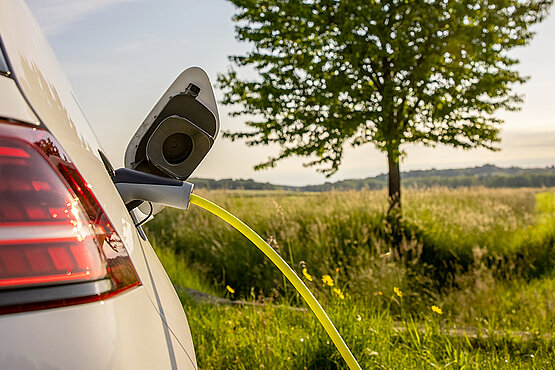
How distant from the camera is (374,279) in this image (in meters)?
6.07

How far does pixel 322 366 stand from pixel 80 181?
2.38 meters

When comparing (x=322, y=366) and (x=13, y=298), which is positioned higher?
(x=13, y=298)

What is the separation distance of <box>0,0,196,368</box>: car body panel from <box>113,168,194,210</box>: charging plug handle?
7.2 inches

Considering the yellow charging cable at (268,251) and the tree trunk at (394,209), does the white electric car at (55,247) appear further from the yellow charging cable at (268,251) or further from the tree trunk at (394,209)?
the tree trunk at (394,209)

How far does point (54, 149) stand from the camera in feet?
2.36

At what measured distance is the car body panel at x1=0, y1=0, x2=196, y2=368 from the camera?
25.0 inches

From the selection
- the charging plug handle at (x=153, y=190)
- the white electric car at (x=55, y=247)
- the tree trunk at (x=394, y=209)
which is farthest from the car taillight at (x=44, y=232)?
the tree trunk at (x=394, y=209)

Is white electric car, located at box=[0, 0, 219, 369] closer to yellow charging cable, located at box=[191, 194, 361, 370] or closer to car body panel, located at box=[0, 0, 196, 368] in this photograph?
car body panel, located at box=[0, 0, 196, 368]

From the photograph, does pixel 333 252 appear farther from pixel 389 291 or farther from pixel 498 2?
pixel 498 2

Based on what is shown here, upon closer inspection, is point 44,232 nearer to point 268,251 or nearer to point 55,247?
point 55,247

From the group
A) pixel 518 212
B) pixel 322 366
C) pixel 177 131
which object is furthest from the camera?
pixel 518 212

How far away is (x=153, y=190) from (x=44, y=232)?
509mm

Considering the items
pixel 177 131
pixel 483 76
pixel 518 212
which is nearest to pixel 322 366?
pixel 177 131

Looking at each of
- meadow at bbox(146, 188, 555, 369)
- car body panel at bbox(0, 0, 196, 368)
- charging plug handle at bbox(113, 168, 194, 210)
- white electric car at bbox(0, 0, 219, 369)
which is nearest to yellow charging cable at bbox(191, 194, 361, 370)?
charging plug handle at bbox(113, 168, 194, 210)
